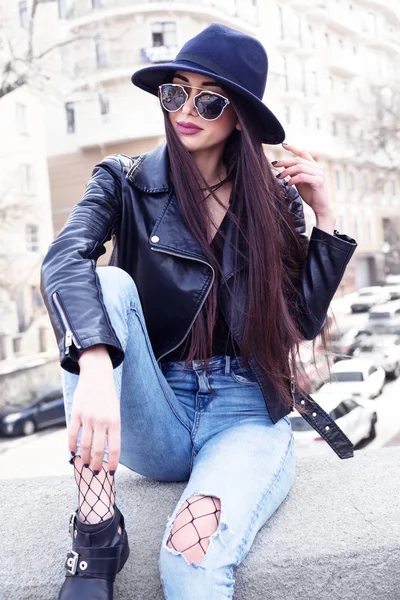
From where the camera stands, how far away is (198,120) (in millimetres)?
1271

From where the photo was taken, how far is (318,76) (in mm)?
4379

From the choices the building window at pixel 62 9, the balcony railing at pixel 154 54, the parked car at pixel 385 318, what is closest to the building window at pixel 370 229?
the parked car at pixel 385 318

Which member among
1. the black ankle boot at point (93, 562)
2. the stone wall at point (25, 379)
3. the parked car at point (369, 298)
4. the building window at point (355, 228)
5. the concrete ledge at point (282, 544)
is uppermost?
the building window at point (355, 228)

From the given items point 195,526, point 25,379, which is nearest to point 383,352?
point 25,379

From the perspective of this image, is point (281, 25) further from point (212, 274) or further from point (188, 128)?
point (212, 274)

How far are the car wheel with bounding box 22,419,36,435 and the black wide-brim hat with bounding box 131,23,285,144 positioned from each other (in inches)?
140

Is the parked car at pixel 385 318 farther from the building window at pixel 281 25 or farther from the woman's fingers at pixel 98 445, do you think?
the woman's fingers at pixel 98 445

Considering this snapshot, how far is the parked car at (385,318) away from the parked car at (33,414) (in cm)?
225

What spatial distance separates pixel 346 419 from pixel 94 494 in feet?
11.0

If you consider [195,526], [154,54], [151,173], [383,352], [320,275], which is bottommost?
[383,352]

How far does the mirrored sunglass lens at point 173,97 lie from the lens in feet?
4.13

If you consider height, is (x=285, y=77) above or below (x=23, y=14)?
below

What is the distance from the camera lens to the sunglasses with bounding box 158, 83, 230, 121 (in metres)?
1.25

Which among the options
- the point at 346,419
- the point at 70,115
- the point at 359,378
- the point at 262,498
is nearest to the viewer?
the point at 262,498
